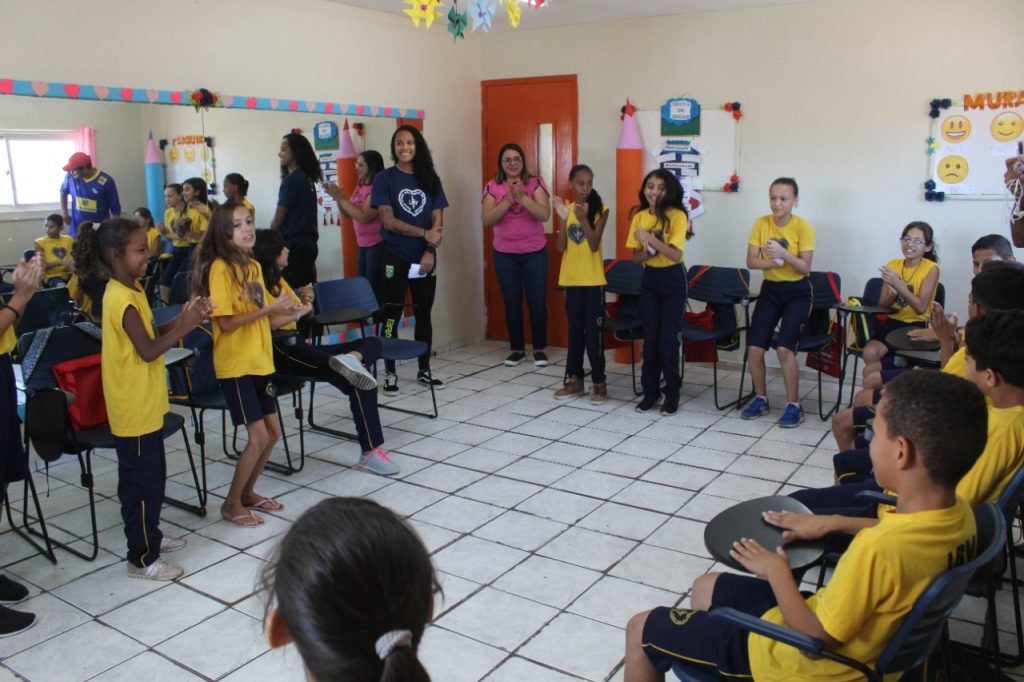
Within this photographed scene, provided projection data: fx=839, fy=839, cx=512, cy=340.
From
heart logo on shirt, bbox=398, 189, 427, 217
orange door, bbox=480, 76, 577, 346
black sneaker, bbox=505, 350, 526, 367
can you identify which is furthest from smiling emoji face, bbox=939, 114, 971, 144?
heart logo on shirt, bbox=398, 189, 427, 217

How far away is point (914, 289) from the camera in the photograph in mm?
4680

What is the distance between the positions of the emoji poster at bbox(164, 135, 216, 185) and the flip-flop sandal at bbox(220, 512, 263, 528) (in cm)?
213

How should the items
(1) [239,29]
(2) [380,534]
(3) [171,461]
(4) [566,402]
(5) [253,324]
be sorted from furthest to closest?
(4) [566,402], (1) [239,29], (3) [171,461], (5) [253,324], (2) [380,534]

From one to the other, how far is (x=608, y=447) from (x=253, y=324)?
2043 mm

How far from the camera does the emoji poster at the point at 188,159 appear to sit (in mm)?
4762

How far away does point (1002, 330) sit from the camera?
89.4 inches

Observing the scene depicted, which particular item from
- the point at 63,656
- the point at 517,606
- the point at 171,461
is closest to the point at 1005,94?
the point at 517,606

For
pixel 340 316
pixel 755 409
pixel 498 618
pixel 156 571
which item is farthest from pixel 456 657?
pixel 755 409

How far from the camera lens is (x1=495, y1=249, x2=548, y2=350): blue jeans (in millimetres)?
6379

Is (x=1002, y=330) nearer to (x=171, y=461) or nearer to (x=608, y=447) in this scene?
(x=608, y=447)

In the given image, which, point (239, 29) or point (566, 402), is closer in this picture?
point (239, 29)

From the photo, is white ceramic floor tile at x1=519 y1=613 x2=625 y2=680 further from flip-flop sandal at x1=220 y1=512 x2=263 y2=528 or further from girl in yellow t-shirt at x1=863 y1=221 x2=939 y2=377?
girl in yellow t-shirt at x1=863 y1=221 x2=939 y2=377

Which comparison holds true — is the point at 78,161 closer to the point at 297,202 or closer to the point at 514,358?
the point at 297,202

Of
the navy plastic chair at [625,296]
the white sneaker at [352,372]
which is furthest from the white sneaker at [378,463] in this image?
the navy plastic chair at [625,296]
